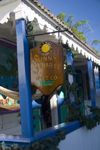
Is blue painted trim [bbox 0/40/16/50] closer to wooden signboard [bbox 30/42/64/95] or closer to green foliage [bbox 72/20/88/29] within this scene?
wooden signboard [bbox 30/42/64/95]

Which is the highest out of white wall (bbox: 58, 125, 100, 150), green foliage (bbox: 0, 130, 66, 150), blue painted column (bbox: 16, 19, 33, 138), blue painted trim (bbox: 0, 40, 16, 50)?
blue painted trim (bbox: 0, 40, 16, 50)

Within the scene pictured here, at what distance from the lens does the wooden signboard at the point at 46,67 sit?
3195 mm

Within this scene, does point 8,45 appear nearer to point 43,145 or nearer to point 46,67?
point 46,67

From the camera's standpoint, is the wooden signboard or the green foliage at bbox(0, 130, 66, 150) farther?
the wooden signboard

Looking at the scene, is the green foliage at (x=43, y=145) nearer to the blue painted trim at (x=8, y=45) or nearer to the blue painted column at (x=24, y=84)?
the blue painted column at (x=24, y=84)

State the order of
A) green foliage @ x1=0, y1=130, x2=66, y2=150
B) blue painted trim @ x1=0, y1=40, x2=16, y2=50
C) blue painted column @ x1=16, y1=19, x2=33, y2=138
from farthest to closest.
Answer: blue painted trim @ x1=0, y1=40, x2=16, y2=50 → blue painted column @ x1=16, y1=19, x2=33, y2=138 → green foliage @ x1=0, y1=130, x2=66, y2=150

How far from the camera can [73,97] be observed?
15.9 feet

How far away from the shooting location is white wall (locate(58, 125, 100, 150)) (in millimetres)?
3616

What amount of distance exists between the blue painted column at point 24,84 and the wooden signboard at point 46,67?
0.15m

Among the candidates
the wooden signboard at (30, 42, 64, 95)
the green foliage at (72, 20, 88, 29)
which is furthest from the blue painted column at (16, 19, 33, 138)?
the green foliage at (72, 20, 88, 29)

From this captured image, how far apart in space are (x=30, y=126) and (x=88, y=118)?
6.91 feet

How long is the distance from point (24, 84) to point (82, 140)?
2.17 meters

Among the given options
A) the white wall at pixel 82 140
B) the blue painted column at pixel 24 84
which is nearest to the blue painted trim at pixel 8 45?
the blue painted column at pixel 24 84

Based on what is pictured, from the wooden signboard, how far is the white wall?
1089mm
